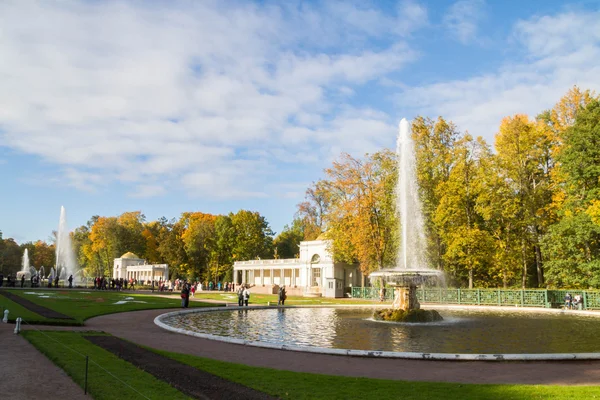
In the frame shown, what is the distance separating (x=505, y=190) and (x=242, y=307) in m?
30.6

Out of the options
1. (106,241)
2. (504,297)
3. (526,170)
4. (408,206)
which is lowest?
(504,297)

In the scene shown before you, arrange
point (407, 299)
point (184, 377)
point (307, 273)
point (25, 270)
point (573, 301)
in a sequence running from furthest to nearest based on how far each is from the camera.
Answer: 1. point (25, 270)
2. point (307, 273)
3. point (573, 301)
4. point (407, 299)
5. point (184, 377)

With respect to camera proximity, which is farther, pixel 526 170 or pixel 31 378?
pixel 526 170

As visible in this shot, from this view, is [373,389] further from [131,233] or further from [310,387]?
[131,233]

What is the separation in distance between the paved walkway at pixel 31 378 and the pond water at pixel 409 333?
7251mm

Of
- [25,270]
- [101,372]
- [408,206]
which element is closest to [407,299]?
[408,206]

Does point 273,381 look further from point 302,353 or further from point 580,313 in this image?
point 580,313

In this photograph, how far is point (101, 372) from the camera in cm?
1080

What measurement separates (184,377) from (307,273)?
62922 millimetres

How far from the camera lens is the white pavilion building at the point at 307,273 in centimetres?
6255

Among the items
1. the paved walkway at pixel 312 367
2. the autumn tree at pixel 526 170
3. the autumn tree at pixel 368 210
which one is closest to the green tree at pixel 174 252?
the autumn tree at pixel 368 210

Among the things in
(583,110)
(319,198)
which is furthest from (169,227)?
(583,110)

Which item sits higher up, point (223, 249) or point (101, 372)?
point (223, 249)

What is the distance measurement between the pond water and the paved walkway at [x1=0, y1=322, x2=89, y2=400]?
7251 millimetres
